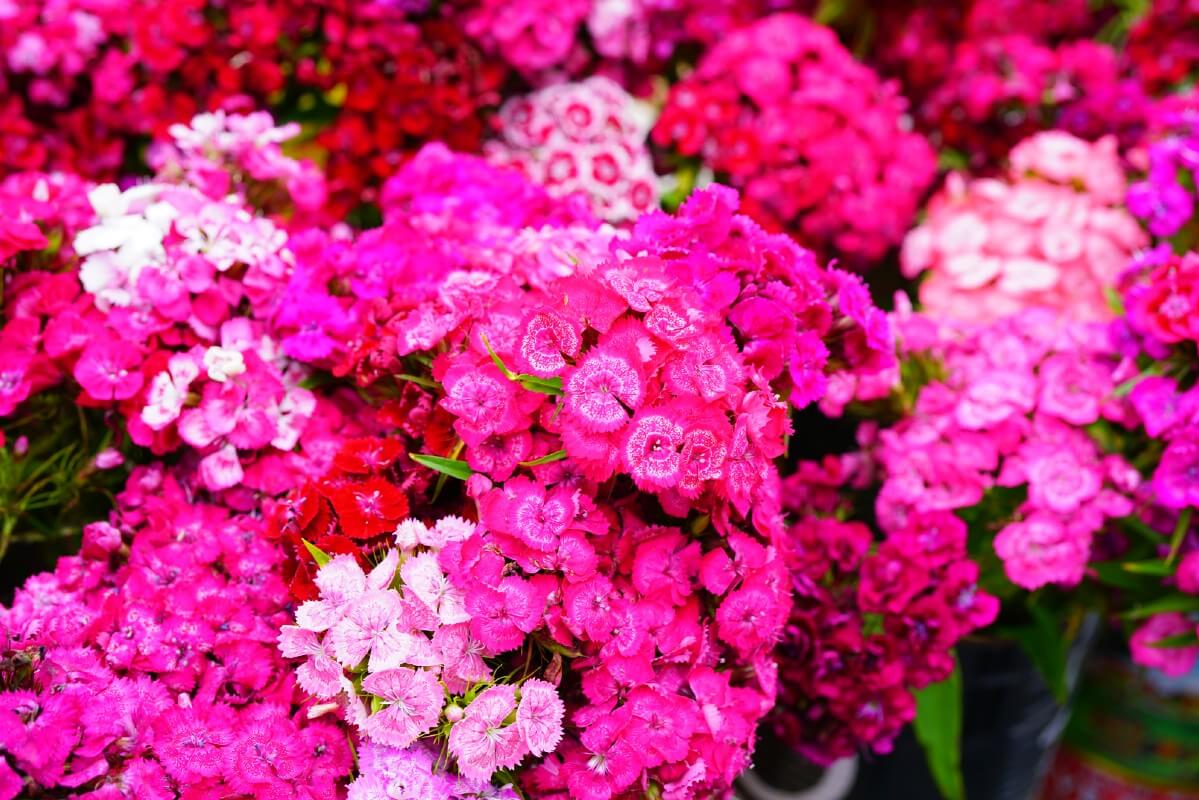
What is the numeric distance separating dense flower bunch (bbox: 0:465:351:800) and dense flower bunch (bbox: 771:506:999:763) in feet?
1.98

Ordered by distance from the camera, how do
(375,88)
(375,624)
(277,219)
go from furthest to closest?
(375,88) < (277,219) < (375,624)

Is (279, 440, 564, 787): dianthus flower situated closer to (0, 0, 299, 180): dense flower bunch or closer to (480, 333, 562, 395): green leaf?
(480, 333, 562, 395): green leaf

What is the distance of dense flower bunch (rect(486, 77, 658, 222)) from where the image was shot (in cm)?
166

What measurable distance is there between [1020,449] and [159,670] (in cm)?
110

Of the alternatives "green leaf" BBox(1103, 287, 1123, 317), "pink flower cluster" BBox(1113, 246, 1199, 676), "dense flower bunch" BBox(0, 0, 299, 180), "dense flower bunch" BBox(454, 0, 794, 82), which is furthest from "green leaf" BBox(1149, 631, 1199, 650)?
"dense flower bunch" BBox(0, 0, 299, 180)

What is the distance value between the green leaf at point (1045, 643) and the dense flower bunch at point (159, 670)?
105 cm

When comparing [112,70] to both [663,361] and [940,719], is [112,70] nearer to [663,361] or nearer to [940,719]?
[663,361]

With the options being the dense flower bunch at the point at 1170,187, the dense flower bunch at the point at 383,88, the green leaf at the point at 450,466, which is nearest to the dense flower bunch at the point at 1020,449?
the dense flower bunch at the point at 1170,187

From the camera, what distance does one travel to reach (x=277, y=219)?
1.43 m

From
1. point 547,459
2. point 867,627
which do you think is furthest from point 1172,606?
point 547,459

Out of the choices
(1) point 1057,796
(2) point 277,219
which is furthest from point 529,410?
(1) point 1057,796

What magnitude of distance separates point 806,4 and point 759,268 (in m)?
A: 1.48

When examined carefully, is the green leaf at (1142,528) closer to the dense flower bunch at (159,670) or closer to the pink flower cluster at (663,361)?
the pink flower cluster at (663,361)

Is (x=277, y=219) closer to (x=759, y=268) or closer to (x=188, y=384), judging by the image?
(x=188, y=384)
